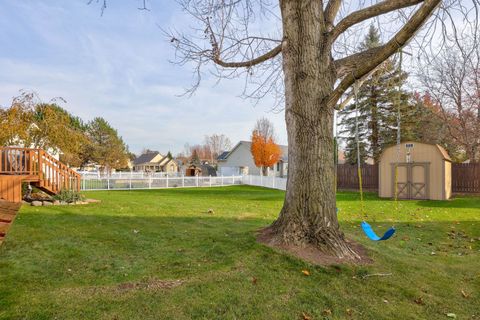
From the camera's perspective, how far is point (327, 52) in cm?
469

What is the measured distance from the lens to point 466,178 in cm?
1722

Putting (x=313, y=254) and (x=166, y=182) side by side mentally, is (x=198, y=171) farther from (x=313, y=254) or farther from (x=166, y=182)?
(x=313, y=254)

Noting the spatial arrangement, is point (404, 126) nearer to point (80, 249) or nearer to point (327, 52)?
point (327, 52)

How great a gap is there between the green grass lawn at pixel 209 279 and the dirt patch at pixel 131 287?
1 cm

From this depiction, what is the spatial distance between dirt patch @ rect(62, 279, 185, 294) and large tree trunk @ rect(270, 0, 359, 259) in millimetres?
1762

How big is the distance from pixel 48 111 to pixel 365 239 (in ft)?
46.9

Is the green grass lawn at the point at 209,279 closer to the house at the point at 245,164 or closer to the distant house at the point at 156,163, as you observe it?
the house at the point at 245,164

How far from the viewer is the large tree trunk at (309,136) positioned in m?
4.38

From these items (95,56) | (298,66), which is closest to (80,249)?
(298,66)

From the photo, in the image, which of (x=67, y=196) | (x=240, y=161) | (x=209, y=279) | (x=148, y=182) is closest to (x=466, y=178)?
(x=209, y=279)

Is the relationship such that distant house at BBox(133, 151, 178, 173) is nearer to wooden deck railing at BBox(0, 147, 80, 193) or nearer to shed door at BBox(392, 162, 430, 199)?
shed door at BBox(392, 162, 430, 199)

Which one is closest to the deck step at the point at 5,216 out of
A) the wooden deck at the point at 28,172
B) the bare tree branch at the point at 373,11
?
the bare tree branch at the point at 373,11

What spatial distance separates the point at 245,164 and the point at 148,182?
20.4 meters

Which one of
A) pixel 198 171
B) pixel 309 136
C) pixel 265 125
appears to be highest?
pixel 265 125
